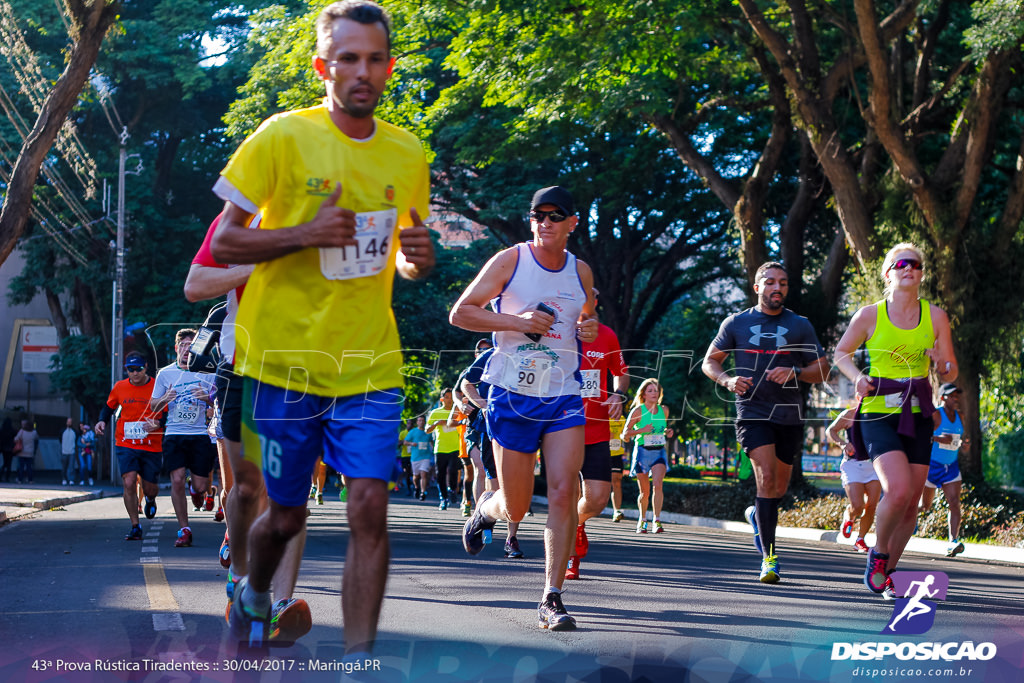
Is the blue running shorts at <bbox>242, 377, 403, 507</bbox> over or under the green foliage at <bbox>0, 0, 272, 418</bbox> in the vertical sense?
under

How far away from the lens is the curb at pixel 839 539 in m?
13.6

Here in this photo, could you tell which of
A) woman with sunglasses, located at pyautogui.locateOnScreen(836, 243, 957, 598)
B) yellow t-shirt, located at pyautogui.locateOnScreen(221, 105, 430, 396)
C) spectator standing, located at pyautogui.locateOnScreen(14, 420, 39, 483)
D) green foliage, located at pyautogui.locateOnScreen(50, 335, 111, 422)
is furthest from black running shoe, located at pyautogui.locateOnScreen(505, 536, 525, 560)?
green foliage, located at pyautogui.locateOnScreen(50, 335, 111, 422)

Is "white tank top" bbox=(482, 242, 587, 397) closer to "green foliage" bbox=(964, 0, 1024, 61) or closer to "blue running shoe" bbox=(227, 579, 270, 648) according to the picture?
"blue running shoe" bbox=(227, 579, 270, 648)

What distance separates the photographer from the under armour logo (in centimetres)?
868

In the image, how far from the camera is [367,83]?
4.07 m

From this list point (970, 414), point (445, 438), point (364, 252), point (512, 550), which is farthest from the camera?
point (445, 438)

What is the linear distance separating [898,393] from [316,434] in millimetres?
4323

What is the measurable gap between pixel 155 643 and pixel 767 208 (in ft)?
68.2

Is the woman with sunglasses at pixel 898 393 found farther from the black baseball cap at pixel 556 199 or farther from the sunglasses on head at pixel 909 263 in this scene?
the black baseball cap at pixel 556 199

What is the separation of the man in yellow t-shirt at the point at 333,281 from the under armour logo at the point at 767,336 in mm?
4894

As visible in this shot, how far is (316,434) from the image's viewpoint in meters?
4.22

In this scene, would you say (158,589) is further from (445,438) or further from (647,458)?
(445,438)

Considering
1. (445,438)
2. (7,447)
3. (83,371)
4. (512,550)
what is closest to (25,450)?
(7,447)

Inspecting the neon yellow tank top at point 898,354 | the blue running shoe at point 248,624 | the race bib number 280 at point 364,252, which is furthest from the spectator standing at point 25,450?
the race bib number 280 at point 364,252
